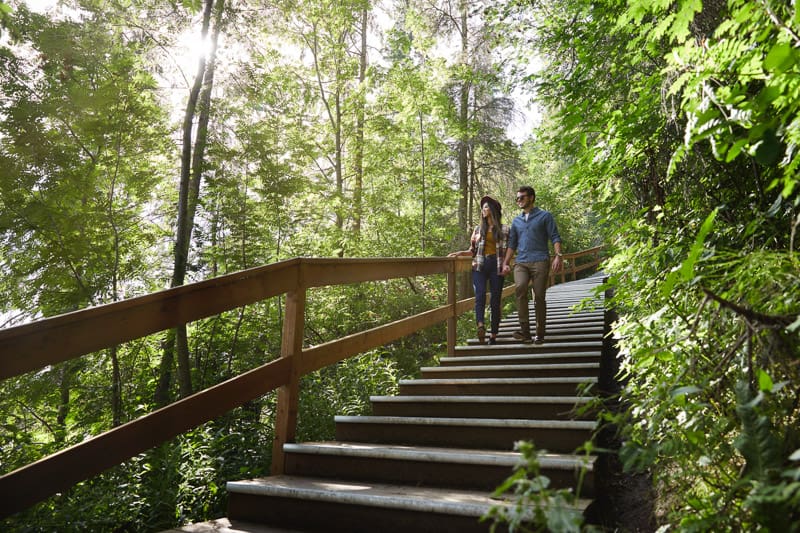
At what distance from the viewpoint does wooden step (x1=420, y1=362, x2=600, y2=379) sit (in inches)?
158

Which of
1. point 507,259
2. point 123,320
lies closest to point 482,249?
point 507,259

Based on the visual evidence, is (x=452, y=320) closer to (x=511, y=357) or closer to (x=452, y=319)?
(x=452, y=319)

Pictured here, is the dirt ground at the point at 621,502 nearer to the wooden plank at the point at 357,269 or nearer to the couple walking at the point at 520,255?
the wooden plank at the point at 357,269

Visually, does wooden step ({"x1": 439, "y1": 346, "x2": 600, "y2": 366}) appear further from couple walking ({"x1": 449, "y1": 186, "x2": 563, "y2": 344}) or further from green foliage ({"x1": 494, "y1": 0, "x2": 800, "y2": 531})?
green foliage ({"x1": 494, "y1": 0, "x2": 800, "y2": 531})

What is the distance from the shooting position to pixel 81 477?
1.86 meters

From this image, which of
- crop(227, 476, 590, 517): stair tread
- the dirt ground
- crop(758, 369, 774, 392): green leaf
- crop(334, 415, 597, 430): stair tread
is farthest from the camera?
crop(334, 415, 597, 430): stair tread

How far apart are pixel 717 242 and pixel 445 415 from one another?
7.23 feet

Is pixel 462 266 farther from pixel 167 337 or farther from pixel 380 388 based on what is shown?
pixel 167 337

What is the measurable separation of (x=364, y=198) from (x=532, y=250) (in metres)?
9.62

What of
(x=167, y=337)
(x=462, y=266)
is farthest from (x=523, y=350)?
(x=167, y=337)

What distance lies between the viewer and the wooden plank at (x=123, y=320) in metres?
1.68

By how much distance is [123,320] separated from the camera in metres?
2.06

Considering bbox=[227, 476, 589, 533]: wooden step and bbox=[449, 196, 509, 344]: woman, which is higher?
bbox=[449, 196, 509, 344]: woman

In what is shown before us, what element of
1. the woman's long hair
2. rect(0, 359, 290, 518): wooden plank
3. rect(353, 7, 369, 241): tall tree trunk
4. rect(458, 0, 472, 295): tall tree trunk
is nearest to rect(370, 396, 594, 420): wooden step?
rect(0, 359, 290, 518): wooden plank
